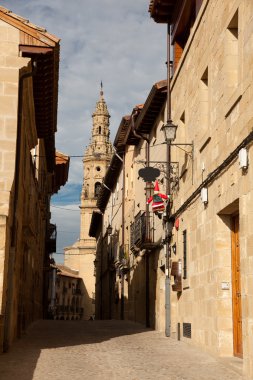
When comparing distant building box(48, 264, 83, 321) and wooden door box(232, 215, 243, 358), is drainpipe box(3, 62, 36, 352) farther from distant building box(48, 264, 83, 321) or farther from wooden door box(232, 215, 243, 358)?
distant building box(48, 264, 83, 321)

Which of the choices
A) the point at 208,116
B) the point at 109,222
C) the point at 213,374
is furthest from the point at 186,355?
the point at 109,222

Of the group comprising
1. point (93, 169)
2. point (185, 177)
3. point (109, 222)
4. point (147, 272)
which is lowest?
point (147, 272)

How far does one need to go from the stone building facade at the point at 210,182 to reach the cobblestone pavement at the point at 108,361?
56 centimetres

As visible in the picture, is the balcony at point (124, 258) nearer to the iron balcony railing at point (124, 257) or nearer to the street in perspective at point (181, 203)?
the iron balcony railing at point (124, 257)

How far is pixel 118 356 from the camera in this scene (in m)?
11.7

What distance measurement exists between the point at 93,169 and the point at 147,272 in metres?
62.1

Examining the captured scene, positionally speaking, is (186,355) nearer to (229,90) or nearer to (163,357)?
(163,357)

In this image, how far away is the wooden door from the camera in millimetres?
11031

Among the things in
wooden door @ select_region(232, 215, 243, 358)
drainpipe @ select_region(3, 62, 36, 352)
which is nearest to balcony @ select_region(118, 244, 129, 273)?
drainpipe @ select_region(3, 62, 36, 352)

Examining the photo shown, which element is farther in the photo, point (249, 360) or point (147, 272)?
point (147, 272)

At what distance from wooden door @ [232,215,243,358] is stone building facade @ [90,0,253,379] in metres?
0.02

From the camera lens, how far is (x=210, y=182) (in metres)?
12.2

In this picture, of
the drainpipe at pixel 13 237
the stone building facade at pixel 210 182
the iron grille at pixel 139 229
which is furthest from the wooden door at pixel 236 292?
the iron grille at pixel 139 229

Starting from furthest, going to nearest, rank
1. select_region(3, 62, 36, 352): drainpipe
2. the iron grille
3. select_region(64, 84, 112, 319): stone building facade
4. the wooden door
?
1. select_region(64, 84, 112, 319): stone building facade
2. the iron grille
3. select_region(3, 62, 36, 352): drainpipe
4. the wooden door
